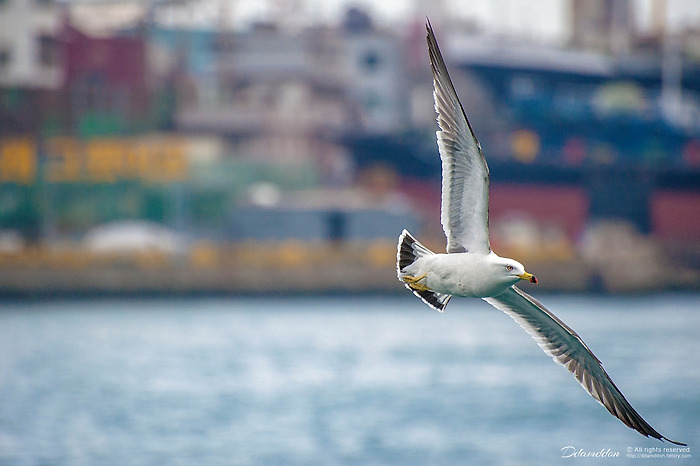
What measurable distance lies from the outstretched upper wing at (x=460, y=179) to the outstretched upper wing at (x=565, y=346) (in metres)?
0.80

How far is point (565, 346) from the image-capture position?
11.0 m

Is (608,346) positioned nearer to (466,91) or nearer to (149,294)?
(149,294)

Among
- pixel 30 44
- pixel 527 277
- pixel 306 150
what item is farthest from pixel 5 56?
pixel 527 277

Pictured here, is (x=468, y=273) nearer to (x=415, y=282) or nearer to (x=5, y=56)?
(x=415, y=282)

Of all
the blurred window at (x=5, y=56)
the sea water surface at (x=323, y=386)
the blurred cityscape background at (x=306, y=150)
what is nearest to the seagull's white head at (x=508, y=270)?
the sea water surface at (x=323, y=386)

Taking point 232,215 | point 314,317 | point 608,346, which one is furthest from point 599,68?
point 608,346

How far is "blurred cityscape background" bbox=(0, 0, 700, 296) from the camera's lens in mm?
49406

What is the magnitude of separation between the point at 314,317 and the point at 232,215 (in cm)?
932

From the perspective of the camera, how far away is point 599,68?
77.2m

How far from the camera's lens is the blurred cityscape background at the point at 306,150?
49406 mm

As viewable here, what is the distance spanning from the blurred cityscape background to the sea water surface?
2.10 m

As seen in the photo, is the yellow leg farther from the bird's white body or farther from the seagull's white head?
the seagull's white head

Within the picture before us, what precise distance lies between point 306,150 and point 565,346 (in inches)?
2283

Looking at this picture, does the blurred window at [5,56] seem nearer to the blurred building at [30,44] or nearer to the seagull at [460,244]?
the blurred building at [30,44]
